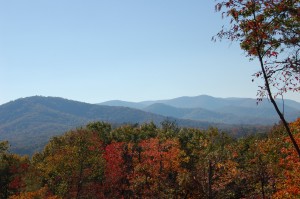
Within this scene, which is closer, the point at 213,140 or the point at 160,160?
the point at 213,140

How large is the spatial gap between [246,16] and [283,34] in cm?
188

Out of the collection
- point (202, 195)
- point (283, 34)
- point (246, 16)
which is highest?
point (246, 16)

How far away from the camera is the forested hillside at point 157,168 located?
117 feet

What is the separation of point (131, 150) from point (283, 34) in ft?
169

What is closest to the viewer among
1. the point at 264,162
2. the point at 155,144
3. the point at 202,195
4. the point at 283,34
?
the point at 283,34

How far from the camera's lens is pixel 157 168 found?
2066 inches

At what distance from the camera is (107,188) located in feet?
202

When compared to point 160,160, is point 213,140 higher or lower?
higher

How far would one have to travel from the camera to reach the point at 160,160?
53.9 meters

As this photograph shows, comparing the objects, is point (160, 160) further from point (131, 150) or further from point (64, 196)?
point (64, 196)

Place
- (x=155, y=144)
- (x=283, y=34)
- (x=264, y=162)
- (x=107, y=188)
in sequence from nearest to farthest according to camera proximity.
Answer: (x=283, y=34), (x=264, y=162), (x=155, y=144), (x=107, y=188)

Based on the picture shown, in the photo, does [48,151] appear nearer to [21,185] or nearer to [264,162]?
[21,185]

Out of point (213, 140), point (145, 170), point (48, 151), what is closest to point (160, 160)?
point (145, 170)

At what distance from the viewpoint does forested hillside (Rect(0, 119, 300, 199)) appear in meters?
35.6
